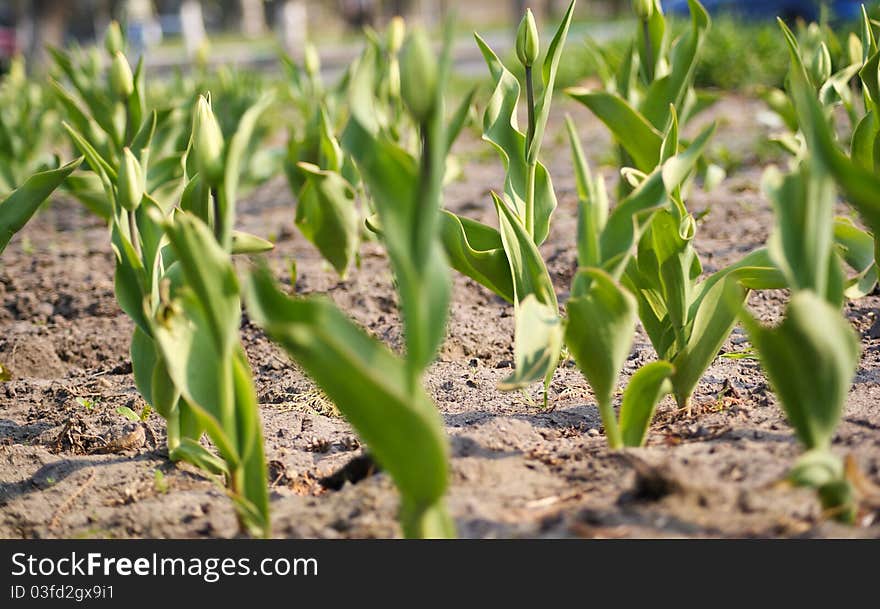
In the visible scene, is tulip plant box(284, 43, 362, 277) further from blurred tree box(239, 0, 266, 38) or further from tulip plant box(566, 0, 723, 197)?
blurred tree box(239, 0, 266, 38)

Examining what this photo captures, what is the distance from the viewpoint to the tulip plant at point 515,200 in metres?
1.98

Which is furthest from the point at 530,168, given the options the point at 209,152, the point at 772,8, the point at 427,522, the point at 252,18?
the point at 252,18

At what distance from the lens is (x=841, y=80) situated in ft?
8.63

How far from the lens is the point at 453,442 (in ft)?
6.15

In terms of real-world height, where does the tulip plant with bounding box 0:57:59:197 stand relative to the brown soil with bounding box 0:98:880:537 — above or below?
above

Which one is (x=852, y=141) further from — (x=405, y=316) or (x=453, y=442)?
(x=405, y=316)

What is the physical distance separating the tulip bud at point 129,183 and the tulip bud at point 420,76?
0.78 meters

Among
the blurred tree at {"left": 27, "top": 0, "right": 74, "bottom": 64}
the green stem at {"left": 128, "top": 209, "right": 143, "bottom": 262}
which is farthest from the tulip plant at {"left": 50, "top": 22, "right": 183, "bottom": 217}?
the blurred tree at {"left": 27, "top": 0, "right": 74, "bottom": 64}

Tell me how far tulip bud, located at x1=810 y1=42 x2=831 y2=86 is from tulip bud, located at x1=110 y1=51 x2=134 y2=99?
5.82ft

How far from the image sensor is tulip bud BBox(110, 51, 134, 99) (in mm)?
2457

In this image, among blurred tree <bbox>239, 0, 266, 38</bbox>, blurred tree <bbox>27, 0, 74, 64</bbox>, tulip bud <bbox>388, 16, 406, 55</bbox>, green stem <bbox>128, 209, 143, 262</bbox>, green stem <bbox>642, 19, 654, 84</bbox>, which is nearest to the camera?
green stem <bbox>128, 209, 143, 262</bbox>

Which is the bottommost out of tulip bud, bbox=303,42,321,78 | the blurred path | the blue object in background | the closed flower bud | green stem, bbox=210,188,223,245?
green stem, bbox=210,188,223,245
